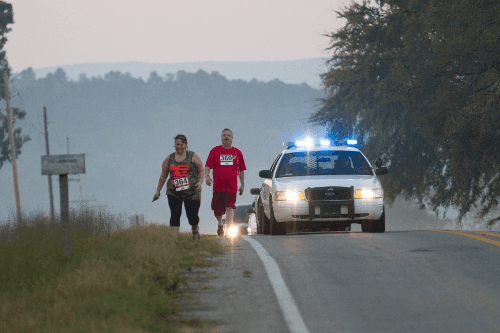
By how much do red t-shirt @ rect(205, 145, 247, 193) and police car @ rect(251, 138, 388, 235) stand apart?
0.77 m

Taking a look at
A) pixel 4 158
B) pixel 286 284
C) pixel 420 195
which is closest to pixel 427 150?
pixel 420 195

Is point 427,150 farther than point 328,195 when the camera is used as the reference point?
Yes

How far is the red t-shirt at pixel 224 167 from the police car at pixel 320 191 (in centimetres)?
77

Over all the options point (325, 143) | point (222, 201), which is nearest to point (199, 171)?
point (222, 201)

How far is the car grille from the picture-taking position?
12117 mm

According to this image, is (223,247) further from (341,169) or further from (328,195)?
(341,169)

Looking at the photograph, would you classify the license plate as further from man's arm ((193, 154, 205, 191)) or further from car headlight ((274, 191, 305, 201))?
man's arm ((193, 154, 205, 191))

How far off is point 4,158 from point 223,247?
4684cm

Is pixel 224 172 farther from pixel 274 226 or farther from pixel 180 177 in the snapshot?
pixel 180 177

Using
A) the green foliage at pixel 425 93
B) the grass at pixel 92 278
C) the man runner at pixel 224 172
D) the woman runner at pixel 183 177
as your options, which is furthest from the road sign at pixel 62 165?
the green foliage at pixel 425 93

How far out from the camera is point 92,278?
7.16 meters

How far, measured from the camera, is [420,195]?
2791 centimetres

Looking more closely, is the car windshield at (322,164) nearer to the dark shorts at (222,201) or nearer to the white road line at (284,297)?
the dark shorts at (222,201)

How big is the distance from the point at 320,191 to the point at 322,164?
1382 mm
